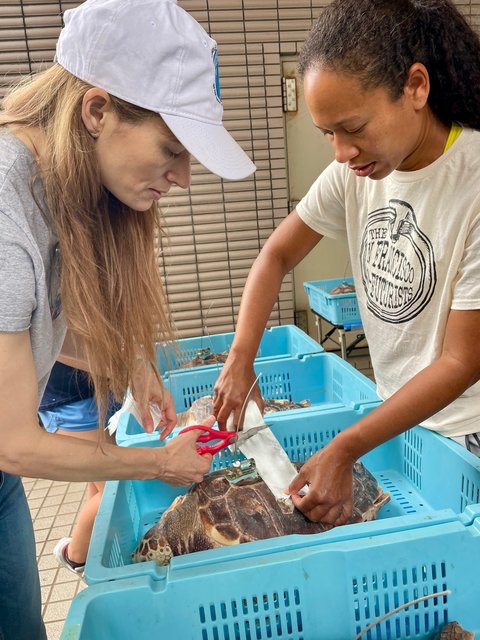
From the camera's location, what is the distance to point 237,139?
142 inches

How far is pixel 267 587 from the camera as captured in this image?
0.88 metres

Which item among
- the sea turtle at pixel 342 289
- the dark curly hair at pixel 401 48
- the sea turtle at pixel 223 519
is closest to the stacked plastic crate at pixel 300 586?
the sea turtle at pixel 223 519

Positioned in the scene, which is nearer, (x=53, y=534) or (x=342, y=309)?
(x=53, y=534)

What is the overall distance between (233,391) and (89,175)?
0.75 m

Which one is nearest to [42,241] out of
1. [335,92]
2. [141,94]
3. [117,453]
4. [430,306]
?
[141,94]

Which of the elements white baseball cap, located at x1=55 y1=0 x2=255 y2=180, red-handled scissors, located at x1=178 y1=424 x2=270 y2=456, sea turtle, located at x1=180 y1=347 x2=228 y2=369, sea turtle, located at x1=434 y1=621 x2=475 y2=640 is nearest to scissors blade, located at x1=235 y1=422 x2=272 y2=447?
red-handled scissors, located at x1=178 y1=424 x2=270 y2=456

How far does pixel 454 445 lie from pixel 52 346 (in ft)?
3.01

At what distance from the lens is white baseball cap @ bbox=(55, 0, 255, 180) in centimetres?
74

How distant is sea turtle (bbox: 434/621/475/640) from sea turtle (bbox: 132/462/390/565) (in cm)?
32

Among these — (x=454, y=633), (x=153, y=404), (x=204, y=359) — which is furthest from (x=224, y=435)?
(x=204, y=359)

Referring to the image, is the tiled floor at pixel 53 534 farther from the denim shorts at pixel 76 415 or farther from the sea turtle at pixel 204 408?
the sea turtle at pixel 204 408

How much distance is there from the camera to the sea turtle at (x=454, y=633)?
91cm

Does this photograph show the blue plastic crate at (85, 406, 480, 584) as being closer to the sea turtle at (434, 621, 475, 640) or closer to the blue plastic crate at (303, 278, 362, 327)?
the sea turtle at (434, 621, 475, 640)

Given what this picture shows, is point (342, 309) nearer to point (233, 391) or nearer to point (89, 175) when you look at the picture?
point (233, 391)
